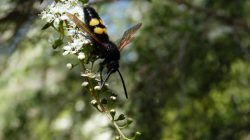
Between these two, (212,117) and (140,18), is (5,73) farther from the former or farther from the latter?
(212,117)

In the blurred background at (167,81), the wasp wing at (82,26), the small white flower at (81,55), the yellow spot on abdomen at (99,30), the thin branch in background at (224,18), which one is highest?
the wasp wing at (82,26)

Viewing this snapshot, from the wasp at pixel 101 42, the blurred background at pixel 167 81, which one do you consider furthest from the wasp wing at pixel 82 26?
the blurred background at pixel 167 81

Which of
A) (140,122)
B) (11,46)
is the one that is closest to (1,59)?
(11,46)

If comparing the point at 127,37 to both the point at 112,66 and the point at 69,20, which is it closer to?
the point at 112,66

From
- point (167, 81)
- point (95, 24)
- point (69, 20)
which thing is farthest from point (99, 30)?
point (167, 81)

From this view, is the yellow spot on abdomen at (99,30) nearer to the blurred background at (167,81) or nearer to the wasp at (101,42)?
the wasp at (101,42)
